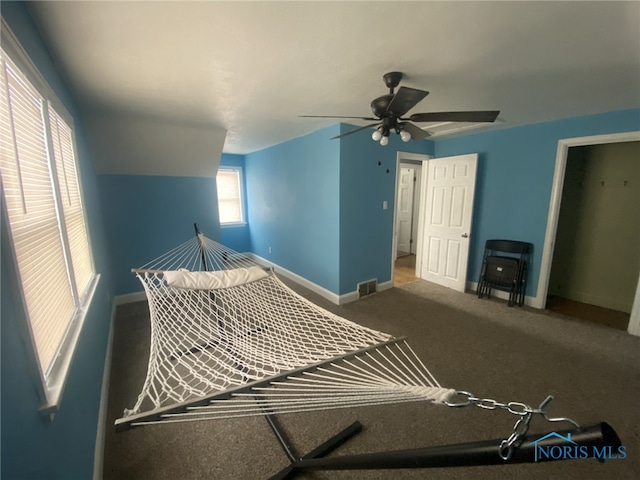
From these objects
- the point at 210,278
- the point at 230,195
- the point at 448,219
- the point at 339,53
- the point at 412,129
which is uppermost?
the point at 339,53

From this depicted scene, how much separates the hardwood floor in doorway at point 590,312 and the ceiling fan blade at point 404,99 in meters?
3.04

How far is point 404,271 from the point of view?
177 inches

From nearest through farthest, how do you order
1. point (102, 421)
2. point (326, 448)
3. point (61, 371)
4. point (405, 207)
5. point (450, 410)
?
point (61, 371)
point (326, 448)
point (102, 421)
point (450, 410)
point (405, 207)

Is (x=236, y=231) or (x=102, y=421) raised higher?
(x=236, y=231)

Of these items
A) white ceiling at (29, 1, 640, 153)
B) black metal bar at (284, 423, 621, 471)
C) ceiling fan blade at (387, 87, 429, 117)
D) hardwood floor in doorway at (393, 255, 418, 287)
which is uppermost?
white ceiling at (29, 1, 640, 153)

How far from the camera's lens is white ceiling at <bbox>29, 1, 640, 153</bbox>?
46.6 inches

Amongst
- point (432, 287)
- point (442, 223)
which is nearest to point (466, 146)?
point (442, 223)

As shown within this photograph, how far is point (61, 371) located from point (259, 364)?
3.72 ft

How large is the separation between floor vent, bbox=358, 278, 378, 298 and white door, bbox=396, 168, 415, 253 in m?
2.46

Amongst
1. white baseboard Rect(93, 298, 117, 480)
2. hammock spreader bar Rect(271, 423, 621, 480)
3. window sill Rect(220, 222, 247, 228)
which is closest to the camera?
hammock spreader bar Rect(271, 423, 621, 480)

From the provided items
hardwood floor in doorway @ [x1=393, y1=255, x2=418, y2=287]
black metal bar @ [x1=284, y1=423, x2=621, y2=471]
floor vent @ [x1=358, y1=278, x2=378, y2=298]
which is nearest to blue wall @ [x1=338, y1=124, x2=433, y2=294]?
floor vent @ [x1=358, y1=278, x2=378, y2=298]

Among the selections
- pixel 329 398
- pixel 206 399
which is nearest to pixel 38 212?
pixel 206 399

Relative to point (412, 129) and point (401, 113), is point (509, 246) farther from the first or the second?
point (401, 113)

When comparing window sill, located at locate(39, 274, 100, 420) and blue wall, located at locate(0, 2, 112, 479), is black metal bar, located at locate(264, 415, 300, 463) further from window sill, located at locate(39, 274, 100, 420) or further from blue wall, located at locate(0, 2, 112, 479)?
window sill, located at locate(39, 274, 100, 420)
